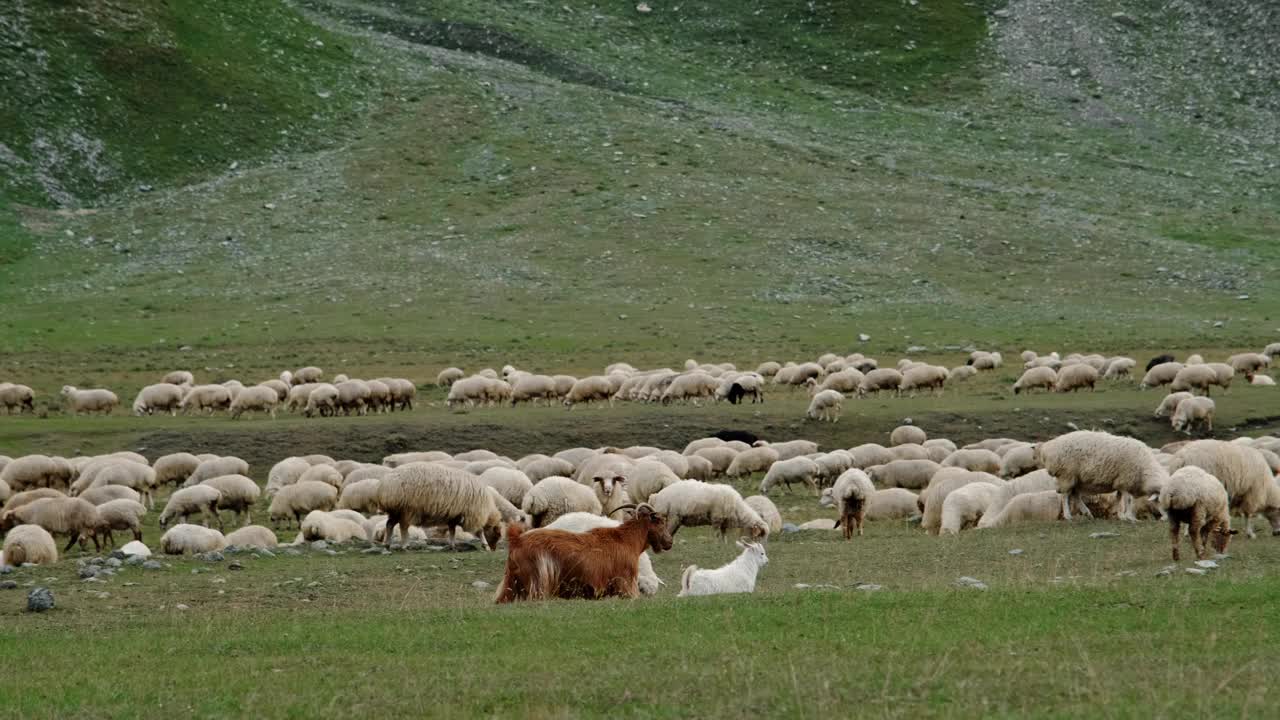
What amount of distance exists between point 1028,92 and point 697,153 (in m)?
27.2

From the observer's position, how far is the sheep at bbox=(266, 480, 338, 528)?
2355cm

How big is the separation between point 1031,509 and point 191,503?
11872 mm

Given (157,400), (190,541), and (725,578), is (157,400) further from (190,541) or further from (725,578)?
(725,578)

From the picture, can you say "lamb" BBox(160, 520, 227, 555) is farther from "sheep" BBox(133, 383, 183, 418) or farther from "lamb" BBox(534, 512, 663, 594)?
"sheep" BBox(133, 383, 183, 418)

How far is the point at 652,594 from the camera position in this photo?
14516mm

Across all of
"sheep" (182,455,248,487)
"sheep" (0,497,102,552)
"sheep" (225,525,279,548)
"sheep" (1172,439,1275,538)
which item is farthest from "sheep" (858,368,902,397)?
"sheep" (0,497,102,552)

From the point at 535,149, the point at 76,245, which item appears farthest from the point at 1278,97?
the point at 76,245

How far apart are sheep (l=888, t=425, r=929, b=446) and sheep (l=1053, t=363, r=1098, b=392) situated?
950 cm

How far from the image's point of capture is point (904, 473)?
2611 centimetres

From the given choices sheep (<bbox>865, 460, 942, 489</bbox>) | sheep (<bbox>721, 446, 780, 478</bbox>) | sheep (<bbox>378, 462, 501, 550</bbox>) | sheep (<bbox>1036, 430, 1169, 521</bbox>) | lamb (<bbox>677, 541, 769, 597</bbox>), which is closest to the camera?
lamb (<bbox>677, 541, 769, 597</bbox>)

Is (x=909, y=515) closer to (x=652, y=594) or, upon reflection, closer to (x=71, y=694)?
(x=652, y=594)

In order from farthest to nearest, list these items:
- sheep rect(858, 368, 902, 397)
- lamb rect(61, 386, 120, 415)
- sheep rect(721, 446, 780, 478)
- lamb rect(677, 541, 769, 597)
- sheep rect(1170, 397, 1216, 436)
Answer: sheep rect(858, 368, 902, 397) < lamb rect(61, 386, 120, 415) < sheep rect(1170, 397, 1216, 436) < sheep rect(721, 446, 780, 478) < lamb rect(677, 541, 769, 597)

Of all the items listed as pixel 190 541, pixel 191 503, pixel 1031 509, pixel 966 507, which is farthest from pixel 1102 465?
pixel 191 503

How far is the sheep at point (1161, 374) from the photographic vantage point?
38781mm
